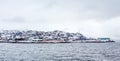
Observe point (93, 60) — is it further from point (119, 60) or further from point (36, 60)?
point (36, 60)

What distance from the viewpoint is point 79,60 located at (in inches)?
3312

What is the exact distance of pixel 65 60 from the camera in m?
84.7

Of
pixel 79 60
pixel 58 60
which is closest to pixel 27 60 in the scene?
pixel 58 60

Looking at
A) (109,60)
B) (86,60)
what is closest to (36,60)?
(86,60)

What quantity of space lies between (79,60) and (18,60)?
53.5ft

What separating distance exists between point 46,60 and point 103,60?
15311 mm

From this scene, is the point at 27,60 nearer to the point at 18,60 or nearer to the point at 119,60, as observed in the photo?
the point at 18,60

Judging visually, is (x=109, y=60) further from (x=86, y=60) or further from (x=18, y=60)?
(x=18, y=60)

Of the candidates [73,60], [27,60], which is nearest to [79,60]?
[73,60]

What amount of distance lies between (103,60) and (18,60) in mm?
22657

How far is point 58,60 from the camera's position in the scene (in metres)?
84.4

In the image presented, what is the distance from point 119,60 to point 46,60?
1962 cm

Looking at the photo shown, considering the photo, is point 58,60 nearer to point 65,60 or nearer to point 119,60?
point 65,60

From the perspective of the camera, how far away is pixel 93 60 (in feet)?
276
